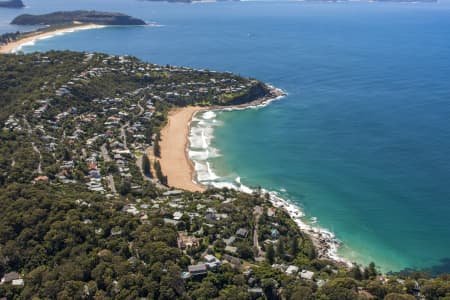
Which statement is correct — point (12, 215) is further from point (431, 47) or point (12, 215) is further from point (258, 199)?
point (431, 47)

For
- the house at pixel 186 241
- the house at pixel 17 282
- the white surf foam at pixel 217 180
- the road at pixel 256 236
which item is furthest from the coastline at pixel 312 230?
the house at pixel 17 282

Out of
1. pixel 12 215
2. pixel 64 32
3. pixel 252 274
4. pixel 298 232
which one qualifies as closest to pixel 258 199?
pixel 298 232

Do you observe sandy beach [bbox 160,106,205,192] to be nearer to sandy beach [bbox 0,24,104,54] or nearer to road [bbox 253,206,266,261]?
road [bbox 253,206,266,261]

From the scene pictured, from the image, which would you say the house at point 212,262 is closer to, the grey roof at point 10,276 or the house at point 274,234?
the house at point 274,234

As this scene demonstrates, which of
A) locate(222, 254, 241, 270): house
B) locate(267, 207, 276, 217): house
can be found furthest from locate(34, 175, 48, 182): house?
locate(267, 207, 276, 217): house

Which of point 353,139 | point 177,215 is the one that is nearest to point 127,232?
point 177,215

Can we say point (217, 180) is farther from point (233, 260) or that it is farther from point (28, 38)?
point (28, 38)
